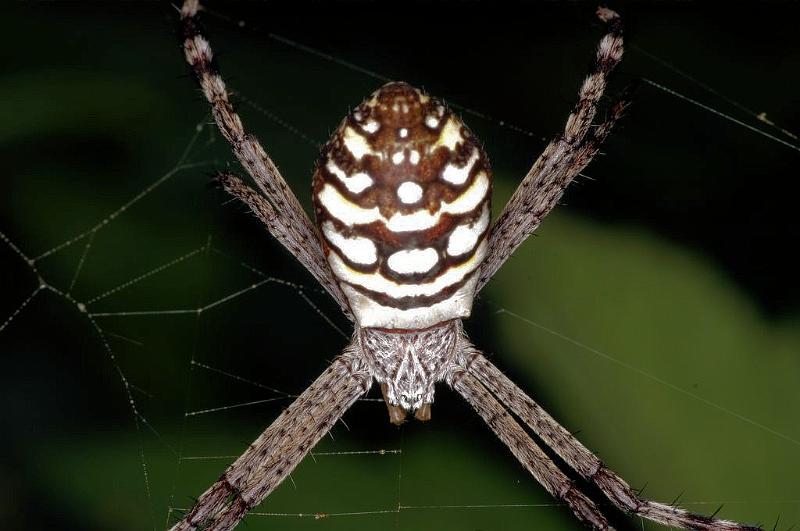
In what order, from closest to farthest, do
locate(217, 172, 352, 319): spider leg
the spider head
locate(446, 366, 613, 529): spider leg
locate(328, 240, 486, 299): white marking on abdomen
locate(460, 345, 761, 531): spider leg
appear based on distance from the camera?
locate(328, 240, 486, 299): white marking on abdomen < locate(217, 172, 352, 319): spider leg < locate(460, 345, 761, 531): spider leg < locate(446, 366, 613, 529): spider leg < the spider head

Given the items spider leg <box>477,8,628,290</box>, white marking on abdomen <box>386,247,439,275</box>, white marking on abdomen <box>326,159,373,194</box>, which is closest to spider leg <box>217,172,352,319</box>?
white marking on abdomen <box>386,247,439,275</box>

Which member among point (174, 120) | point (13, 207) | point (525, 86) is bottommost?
point (13, 207)

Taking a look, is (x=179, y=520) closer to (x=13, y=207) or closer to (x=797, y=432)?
(x=13, y=207)

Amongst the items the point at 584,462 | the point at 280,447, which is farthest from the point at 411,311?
the point at 584,462

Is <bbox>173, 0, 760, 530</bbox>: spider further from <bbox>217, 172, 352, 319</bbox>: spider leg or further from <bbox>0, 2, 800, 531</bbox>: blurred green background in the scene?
<bbox>0, 2, 800, 531</bbox>: blurred green background

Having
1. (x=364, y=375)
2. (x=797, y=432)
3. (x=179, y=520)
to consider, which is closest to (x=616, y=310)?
(x=797, y=432)
